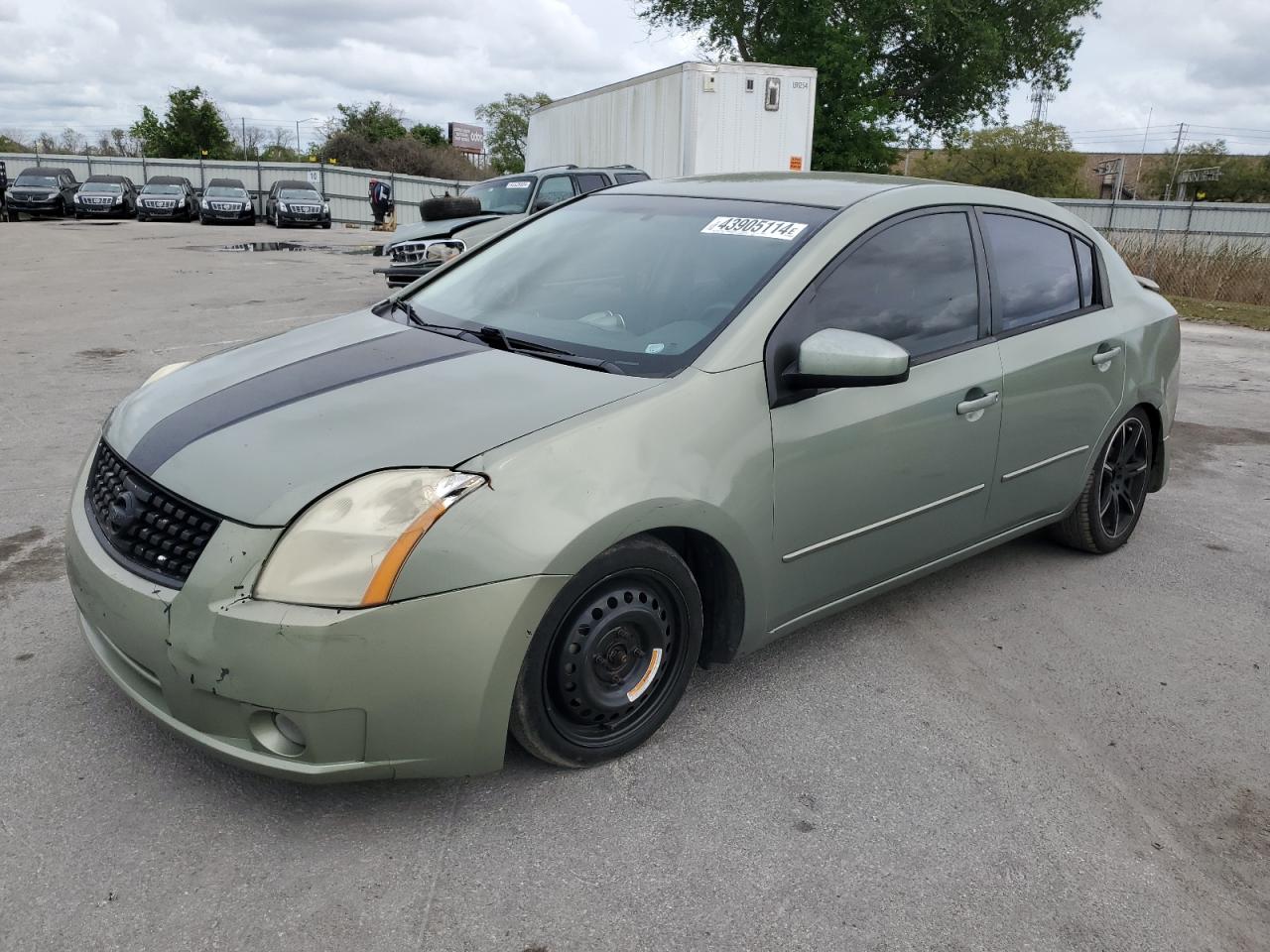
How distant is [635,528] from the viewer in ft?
8.54

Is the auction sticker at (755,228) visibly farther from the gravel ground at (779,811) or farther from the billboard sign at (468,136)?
the billboard sign at (468,136)

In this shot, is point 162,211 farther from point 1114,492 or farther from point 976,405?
point 976,405

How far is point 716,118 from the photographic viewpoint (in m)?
15.4

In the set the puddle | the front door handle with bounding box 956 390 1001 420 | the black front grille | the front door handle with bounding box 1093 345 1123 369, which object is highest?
the front door handle with bounding box 1093 345 1123 369

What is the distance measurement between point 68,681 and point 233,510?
117 centimetres

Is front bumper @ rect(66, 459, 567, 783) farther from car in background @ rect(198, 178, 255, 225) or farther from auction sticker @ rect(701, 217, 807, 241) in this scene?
car in background @ rect(198, 178, 255, 225)

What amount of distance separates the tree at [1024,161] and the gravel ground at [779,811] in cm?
6102

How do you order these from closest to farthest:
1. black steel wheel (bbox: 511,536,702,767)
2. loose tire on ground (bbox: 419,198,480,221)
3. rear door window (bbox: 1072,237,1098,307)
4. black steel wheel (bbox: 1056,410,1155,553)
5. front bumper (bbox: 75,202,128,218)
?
1. black steel wheel (bbox: 511,536,702,767)
2. rear door window (bbox: 1072,237,1098,307)
3. black steel wheel (bbox: 1056,410,1155,553)
4. loose tire on ground (bbox: 419,198,480,221)
5. front bumper (bbox: 75,202,128,218)

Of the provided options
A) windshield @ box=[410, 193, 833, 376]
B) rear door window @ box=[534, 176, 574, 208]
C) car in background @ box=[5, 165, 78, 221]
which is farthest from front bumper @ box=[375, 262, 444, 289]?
car in background @ box=[5, 165, 78, 221]

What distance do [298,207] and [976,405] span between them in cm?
2944

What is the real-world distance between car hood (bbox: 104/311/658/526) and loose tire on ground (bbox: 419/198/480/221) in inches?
363

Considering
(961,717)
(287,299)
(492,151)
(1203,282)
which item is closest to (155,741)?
(961,717)

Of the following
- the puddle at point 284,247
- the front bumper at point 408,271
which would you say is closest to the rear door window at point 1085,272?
the front bumper at point 408,271

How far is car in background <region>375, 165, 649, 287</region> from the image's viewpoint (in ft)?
36.9
